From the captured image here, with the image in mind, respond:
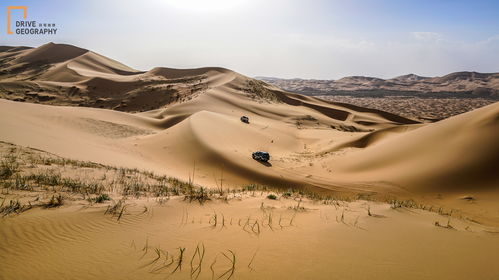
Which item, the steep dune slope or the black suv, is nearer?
the steep dune slope

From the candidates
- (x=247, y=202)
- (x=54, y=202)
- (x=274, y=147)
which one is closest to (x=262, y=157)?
(x=274, y=147)

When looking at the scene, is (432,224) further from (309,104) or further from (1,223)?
(309,104)

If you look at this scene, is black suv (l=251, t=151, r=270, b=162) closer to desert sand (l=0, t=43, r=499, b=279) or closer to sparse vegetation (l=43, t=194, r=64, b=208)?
desert sand (l=0, t=43, r=499, b=279)

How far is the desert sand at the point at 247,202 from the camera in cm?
262

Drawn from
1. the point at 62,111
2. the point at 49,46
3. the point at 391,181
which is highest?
the point at 49,46

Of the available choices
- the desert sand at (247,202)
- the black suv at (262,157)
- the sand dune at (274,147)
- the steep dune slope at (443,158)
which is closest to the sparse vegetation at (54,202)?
the desert sand at (247,202)

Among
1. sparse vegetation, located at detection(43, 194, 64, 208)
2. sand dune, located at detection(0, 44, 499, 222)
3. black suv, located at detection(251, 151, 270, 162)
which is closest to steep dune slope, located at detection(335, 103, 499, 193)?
sand dune, located at detection(0, 44, 499, 222)

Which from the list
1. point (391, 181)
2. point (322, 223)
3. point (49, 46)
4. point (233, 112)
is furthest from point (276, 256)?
point (49, 46)

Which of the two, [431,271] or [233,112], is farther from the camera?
[233,112]

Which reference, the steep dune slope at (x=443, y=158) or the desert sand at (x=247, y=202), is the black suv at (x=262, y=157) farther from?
the steep dune slope at (x=443, y=158)

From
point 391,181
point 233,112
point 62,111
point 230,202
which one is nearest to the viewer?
point 230,202

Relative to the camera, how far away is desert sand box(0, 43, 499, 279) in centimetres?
262

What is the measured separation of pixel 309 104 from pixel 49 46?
57.9m

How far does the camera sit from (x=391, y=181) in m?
9.25
